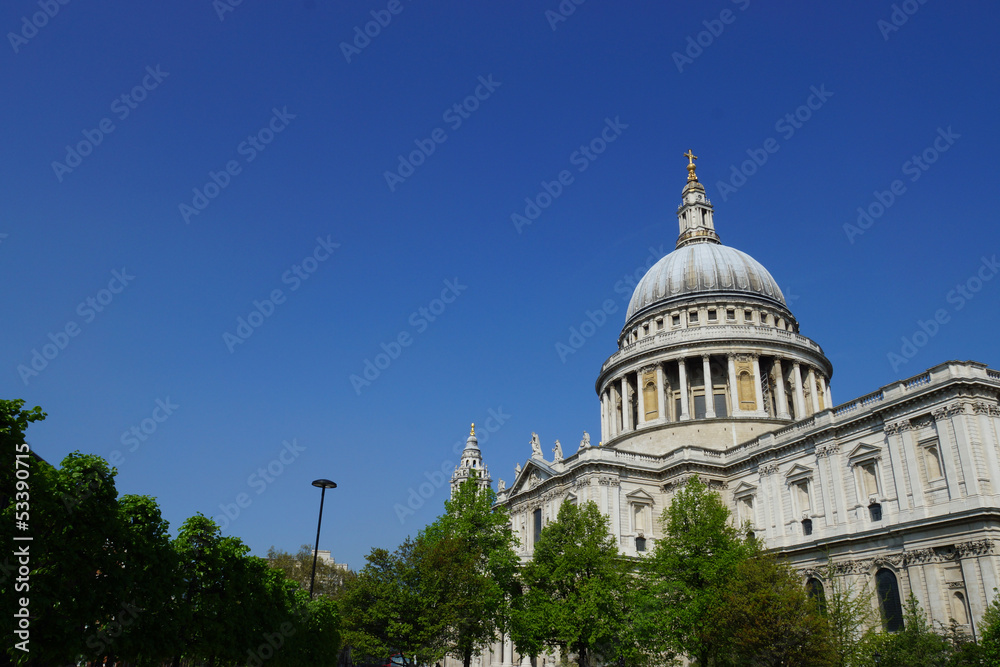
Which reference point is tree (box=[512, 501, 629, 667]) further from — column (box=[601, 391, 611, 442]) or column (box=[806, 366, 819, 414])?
column (box=[806, 366, 819, 414])

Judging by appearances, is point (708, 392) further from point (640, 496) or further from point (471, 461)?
point (471, 461)

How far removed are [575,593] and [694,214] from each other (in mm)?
56671

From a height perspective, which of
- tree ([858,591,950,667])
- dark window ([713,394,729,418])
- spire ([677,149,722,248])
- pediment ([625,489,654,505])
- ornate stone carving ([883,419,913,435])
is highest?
spire ([677,149,722,248])

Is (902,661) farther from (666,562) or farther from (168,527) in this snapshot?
(168,527)

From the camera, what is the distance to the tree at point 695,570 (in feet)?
116

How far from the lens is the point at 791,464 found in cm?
4856

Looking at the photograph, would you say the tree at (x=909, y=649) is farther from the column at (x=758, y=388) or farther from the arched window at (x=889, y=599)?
the column at (x=758, y=388)

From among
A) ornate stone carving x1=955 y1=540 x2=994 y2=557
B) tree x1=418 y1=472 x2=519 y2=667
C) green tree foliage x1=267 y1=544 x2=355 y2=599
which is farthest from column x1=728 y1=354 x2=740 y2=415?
green tree foliage x1=267 y1=544 x2=355 y2=599

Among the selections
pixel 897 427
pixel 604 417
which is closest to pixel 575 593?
pixel 897 427

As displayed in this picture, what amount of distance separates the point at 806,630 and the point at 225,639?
22568mm

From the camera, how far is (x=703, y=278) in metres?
72.9

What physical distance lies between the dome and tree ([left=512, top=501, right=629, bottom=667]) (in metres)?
36.8

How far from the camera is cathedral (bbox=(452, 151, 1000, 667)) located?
3762cm

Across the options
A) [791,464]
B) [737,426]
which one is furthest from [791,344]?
[791,464]
